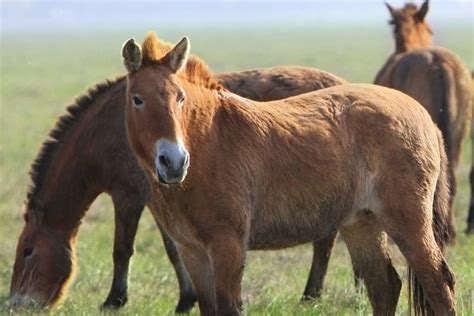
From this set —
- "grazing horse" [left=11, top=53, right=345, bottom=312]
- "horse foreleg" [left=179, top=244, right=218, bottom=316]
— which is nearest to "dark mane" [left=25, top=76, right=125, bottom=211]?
"grazing horse" [left=11, top=53, right=345, bottom=312]

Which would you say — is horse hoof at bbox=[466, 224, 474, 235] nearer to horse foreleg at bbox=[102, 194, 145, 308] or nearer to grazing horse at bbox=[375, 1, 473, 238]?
grazing horse at bbox=[375, 1, 473, 238]

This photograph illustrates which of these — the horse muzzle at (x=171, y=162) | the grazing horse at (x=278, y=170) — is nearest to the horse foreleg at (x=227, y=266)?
the grazing horse at (x=278, y=170)

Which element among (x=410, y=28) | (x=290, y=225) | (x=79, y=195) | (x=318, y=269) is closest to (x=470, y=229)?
(x=410, y=28)

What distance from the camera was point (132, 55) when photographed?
629cm

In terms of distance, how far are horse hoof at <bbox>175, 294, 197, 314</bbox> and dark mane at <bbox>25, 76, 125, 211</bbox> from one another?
1593mm

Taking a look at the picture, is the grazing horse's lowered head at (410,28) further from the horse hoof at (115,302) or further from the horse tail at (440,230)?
the horse tail at (440,230)

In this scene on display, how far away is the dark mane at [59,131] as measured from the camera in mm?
9094

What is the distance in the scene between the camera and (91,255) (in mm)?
11477

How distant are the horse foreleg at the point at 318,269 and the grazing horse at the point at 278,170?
6.15ft

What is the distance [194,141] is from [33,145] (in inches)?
725

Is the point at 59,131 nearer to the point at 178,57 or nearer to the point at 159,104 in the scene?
the point at 178,57

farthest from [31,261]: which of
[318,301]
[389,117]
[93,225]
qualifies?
[93,225]

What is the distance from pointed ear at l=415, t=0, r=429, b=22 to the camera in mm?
13363

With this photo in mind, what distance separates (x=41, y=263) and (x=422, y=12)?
271 inches
